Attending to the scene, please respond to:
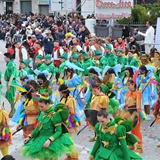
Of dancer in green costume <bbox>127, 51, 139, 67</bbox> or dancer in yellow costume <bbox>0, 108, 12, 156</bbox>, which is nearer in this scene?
dancer in yellow costume <bbox>0, 108, 12, 156</bbox>

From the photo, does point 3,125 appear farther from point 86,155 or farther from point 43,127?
point 86,155

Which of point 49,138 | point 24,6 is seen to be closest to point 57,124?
point 49,138

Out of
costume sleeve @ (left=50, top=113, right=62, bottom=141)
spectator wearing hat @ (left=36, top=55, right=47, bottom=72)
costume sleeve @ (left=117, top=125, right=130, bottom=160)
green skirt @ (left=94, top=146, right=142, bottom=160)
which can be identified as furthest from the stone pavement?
spectator wearing hat @ (left=36, top=55, right=47, bottom=72)

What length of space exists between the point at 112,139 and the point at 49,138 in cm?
110

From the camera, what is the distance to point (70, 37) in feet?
55.1

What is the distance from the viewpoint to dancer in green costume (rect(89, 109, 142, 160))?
5039 millimetres

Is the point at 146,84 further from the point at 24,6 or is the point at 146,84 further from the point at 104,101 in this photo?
the point at 24,6

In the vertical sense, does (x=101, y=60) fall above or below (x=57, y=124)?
above

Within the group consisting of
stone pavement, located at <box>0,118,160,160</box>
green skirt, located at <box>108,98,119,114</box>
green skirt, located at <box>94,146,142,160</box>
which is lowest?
stone pavement, located at <box>0,118,160,160</box>

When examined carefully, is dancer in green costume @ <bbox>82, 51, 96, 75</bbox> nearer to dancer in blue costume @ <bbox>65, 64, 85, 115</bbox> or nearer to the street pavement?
dancer in blue costume @ <bbox>65, 64, 85, 115</bbox>

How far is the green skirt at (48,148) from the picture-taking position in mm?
5688

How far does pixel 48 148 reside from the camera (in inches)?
224

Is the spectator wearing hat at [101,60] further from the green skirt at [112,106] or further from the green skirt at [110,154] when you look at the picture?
the green skirt at [110,154]

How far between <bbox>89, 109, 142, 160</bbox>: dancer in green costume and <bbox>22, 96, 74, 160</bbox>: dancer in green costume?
745 millimetres
